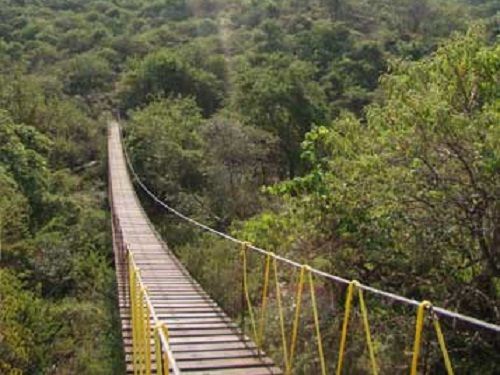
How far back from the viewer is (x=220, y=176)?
1984 centimetres

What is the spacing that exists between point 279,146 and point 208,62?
13.2 m

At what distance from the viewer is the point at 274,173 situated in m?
22.8

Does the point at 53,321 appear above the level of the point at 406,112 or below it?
below

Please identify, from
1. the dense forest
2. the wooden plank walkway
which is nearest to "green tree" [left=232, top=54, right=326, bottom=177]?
the dense forest

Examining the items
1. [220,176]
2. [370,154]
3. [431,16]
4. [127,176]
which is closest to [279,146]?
[220,176]

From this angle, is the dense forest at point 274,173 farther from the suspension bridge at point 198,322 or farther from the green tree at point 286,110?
the suspension bridge at point 198,322

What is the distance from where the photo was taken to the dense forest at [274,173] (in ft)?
23.6

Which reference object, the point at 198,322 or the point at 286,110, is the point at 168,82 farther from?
→ the point at 198,322

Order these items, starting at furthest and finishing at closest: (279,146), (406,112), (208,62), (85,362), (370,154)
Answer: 1. (208,62)
2. (279,146)
3. (85,362)
4. (370,154)
5. (406,112)

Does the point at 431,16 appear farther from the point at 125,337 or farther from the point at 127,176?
the point at 125,337

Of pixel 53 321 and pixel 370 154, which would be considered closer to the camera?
pixel 370 154

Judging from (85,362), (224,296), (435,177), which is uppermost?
(435,177)

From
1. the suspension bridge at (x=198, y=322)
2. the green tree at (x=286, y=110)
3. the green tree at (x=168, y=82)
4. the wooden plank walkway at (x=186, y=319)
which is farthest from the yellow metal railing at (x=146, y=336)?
the green tree at (x=168, y=82)

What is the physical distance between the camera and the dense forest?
720cm
